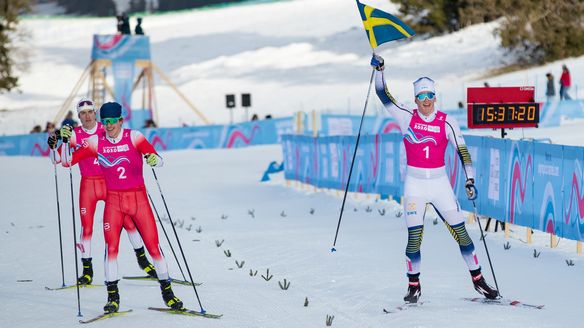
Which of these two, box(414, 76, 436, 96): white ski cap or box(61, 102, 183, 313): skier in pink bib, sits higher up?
box(414, 76, 436, 96): white ski cap

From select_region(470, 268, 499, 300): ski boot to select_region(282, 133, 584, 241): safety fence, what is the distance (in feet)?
10.0

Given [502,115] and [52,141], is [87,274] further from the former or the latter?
[502,115]

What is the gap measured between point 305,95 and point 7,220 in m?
38.6

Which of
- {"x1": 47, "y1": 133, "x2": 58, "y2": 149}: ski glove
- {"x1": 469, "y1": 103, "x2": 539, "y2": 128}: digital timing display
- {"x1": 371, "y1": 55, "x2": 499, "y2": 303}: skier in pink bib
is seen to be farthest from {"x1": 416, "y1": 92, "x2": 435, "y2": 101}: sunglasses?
{"x1": 469, "y1": 103, "x2": 539, "y2": 128}: digital timing display

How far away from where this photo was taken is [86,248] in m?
11.2

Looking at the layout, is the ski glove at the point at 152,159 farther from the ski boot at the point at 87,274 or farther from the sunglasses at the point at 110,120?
the ski boot at the point at 87,274

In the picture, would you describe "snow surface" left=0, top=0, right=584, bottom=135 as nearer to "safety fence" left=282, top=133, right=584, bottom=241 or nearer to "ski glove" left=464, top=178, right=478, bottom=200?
"safety fence" left=282, top=133, right=584, bottom=241

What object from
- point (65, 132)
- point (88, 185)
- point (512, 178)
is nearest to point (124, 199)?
point (65, 132)

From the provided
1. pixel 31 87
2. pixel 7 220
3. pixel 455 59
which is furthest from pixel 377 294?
pixel 31 87

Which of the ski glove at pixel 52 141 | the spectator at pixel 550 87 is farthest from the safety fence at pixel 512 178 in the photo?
the spectator at pixel 550 87

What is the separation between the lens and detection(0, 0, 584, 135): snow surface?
5403 centimetres

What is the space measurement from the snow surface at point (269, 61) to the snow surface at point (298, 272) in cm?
2742

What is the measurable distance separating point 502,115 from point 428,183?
20.5 feet

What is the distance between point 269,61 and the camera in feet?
230
